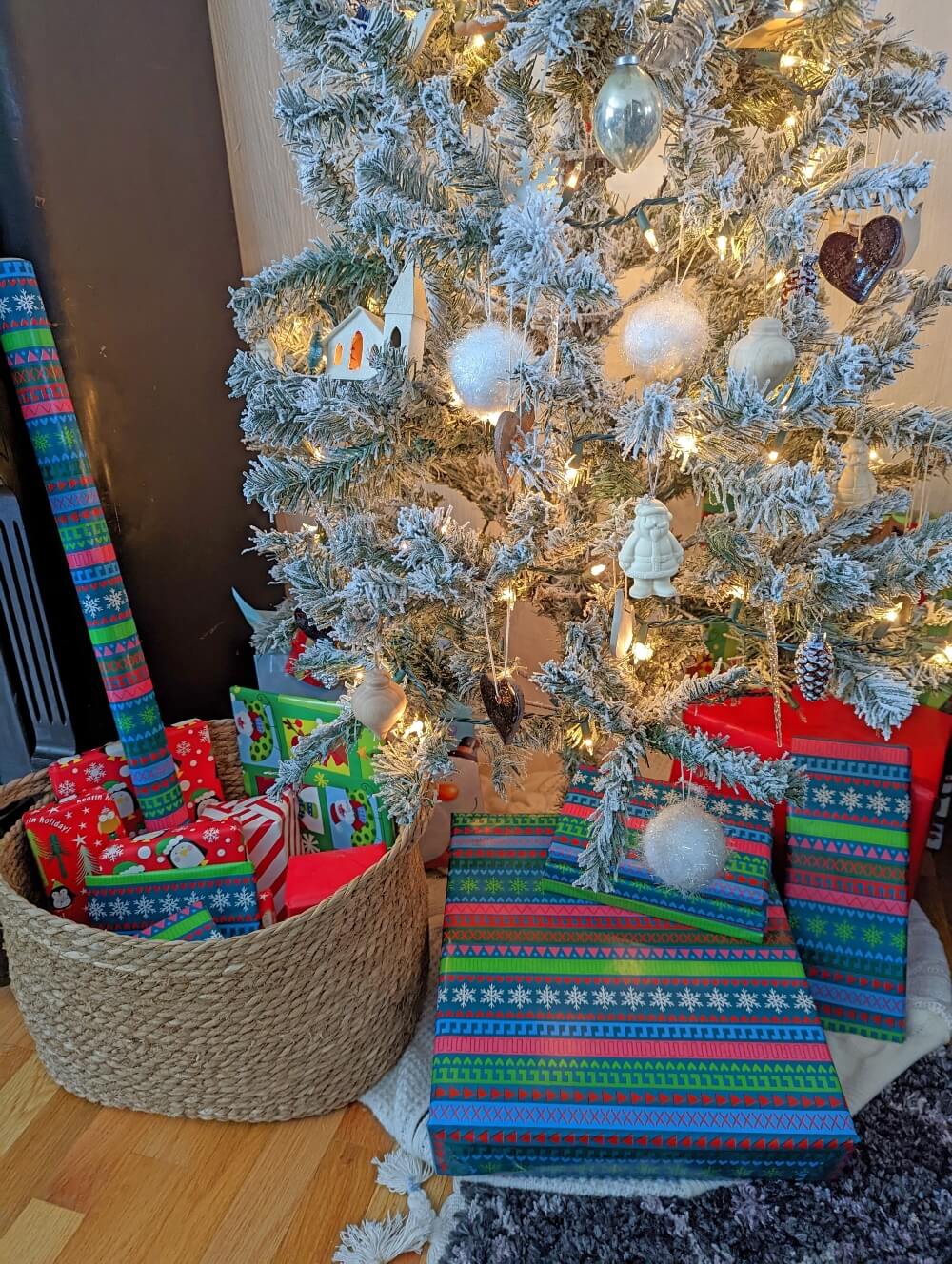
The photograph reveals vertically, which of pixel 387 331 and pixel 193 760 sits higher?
pixel 387 331

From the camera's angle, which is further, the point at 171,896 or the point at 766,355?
the point at 171,896

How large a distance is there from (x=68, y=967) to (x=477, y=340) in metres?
0.77

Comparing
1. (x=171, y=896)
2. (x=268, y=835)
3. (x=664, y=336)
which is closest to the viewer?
(x=664, y=336)

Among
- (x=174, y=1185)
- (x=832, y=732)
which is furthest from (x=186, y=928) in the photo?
(x=832, y=732)

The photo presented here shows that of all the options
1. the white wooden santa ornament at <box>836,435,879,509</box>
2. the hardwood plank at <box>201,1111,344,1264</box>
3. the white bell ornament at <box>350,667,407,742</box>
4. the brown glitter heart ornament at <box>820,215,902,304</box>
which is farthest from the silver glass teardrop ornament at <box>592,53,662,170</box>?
the hardwood plank at <box>201,1111,344,1264</box>

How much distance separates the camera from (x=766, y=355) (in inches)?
28.4

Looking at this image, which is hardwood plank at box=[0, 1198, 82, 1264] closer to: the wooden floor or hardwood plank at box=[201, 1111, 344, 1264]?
the wooden floor

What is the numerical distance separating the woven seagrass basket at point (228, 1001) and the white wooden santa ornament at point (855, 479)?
62 cm

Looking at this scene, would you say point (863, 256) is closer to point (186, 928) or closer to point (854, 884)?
point (854, 884)

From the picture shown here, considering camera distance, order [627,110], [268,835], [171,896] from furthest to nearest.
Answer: [268,835]
[171,896]
[627,110]

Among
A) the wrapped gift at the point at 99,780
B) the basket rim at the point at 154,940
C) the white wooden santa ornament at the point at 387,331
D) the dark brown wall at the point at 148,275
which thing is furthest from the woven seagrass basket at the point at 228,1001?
the white wooden santa ornament at the point at 387,331

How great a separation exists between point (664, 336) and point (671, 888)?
61 cm

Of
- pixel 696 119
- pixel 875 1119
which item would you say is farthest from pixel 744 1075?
pixel 696 119

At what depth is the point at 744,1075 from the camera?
2.64ft
